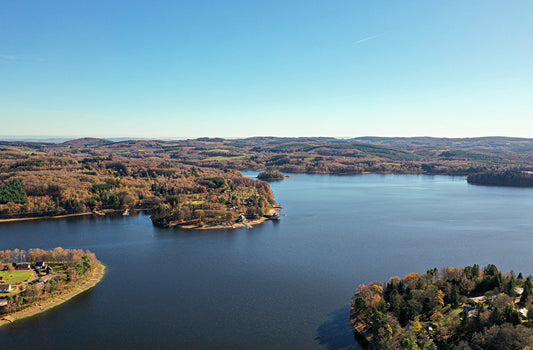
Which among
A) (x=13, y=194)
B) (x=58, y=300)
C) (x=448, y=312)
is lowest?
(x=58, y=300)

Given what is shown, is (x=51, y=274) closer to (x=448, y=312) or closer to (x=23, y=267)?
(x=23, y=267)

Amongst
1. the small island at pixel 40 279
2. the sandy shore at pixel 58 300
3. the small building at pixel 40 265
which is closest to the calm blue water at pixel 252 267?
the sandy shore at pixel 58 300

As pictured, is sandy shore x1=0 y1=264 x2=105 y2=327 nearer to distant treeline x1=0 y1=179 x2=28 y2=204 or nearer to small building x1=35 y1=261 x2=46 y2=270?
small building x1=35 y1=261 x2=46 y2=270

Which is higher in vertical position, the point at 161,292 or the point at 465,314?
the point at 465,314

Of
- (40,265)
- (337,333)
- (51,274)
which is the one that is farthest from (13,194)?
(337,333)

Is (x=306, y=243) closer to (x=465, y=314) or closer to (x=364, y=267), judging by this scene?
(x=364, y=267)

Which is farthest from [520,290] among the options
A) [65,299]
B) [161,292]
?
[65,299]
